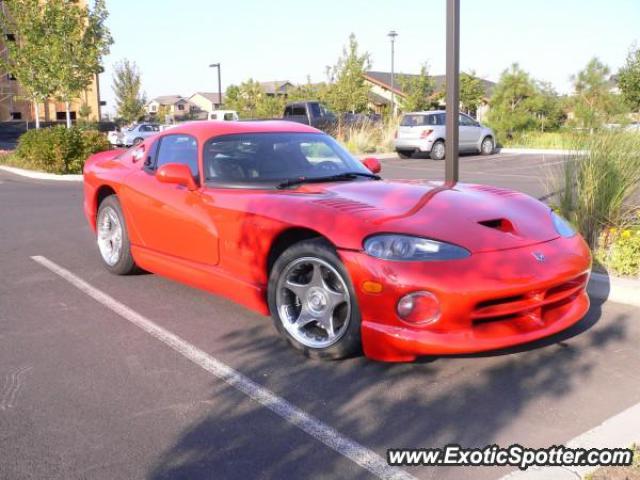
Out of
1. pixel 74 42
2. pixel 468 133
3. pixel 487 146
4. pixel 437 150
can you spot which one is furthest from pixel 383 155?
pixel 74 42

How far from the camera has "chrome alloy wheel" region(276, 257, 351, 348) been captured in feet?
12.1

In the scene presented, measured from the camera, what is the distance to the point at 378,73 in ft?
201

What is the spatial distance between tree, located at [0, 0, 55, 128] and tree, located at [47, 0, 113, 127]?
0.76 feet

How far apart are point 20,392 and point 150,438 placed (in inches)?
37.7

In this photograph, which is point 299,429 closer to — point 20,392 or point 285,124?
point 20,392

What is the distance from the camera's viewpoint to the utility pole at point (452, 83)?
632 cm

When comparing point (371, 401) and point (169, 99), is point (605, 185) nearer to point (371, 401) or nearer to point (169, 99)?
point (371, 401)

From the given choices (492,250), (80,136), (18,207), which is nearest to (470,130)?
(80,136)

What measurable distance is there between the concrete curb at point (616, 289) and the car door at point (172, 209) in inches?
114

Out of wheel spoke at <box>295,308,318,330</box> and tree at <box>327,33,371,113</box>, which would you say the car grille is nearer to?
wheel spoke at <box>295,308,318,330</box>

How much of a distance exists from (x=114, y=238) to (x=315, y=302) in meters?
2.75

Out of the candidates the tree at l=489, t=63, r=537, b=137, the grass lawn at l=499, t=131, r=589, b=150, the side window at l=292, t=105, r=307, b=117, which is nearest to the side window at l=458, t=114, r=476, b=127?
the grass lawn at l=499, t=131, r=589, b=150

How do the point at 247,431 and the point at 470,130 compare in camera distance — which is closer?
the point at 247,431

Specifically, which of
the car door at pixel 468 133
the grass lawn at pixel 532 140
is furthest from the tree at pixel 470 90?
the car door at pixel 468 133
